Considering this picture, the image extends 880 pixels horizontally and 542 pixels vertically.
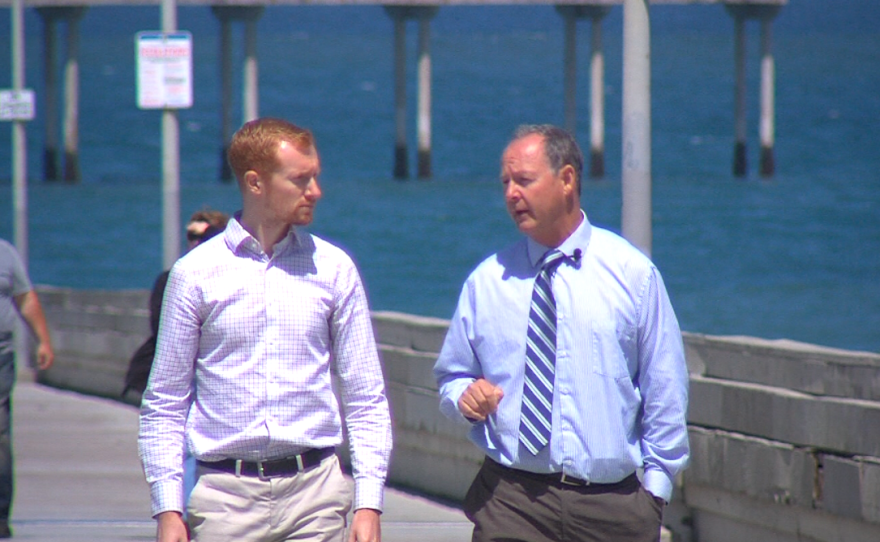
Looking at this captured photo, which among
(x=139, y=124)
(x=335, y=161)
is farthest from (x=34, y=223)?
(x=139, y=124)

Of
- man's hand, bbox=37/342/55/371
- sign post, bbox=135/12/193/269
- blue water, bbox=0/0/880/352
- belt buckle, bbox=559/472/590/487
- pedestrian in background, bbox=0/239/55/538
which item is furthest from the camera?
blue water, bbox=0/0/880/352

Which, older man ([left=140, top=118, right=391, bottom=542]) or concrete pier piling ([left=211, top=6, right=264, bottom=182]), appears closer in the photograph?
older man ([left=140, top=118, right=391, bottom=542])

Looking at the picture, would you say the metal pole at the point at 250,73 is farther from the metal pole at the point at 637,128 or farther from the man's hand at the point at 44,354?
the metal pole at the point at 637,128

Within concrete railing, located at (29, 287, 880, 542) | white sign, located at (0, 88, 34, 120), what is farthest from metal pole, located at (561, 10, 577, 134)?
concrete railing, located at (29, 287, 880, 542)

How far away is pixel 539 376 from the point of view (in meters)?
4.53

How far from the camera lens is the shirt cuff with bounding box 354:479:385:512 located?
4.32 m

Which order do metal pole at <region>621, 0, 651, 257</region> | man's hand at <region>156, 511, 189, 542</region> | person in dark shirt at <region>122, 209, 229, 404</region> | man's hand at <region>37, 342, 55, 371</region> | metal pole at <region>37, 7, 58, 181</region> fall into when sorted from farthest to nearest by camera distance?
metal pole at <region>37, 7, 58, 181</region> < man's hand at <region>37, 342, 55, 371</region> < person in dark shirt at <region>122, 209, 229, 404</region> < metal pole at <region>621, 0, 651, 257</region> < man's hand at <region>156, 511, 189, 542</region>

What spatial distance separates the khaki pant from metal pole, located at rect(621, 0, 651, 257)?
11.9 ft

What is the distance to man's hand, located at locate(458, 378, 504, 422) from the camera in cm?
446

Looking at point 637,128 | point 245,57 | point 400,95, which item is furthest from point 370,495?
point 400,95

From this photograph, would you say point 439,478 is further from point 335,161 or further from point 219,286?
point 335,161

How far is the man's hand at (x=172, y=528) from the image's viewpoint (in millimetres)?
4258

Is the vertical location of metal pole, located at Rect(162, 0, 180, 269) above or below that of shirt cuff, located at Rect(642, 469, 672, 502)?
above

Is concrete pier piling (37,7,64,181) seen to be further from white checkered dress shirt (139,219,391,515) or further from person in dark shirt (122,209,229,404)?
white checkered dress shirt (139,219,391,515)
